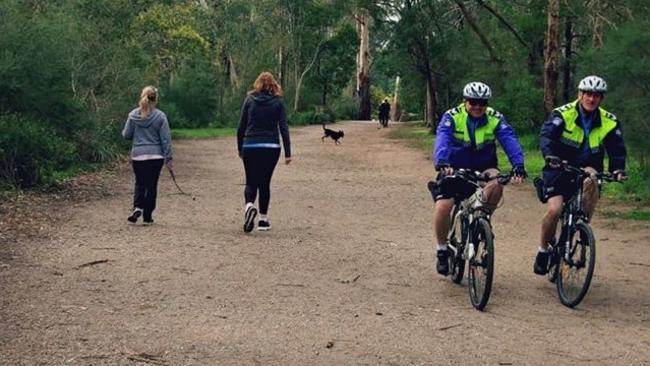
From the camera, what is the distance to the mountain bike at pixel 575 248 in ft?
26.1

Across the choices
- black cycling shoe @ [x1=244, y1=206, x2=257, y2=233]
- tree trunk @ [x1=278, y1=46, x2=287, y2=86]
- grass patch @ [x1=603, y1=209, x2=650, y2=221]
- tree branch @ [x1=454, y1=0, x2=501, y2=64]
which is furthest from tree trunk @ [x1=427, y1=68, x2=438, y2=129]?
black cycling shoe @ [x1=244, y1=206, x2=257, y2=233]

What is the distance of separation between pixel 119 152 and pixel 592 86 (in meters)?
16.9

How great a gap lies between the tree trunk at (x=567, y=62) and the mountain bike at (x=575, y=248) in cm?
2179

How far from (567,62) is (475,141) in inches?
910

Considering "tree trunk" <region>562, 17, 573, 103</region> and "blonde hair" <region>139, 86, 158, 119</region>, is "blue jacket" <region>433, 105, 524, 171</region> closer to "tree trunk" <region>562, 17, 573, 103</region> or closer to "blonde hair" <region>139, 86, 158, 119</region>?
"blonde hair" <region>139, 86, 158, 119</region>

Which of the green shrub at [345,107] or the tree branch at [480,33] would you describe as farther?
the green shrub at [345,107]

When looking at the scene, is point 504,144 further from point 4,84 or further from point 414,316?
point 4,84

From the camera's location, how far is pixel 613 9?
78.7 feet

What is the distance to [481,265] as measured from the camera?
7930 mm

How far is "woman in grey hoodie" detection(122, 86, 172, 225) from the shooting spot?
40.9 ft

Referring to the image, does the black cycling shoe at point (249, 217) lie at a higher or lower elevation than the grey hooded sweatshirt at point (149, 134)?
→ lower

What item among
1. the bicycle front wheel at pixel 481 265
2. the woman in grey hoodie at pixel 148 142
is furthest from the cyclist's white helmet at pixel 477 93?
the woman in grey hoodie at pixel 148 142

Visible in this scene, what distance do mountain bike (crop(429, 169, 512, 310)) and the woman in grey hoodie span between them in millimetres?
4748

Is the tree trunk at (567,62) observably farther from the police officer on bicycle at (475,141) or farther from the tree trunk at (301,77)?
the tree trunk at (301,77)
